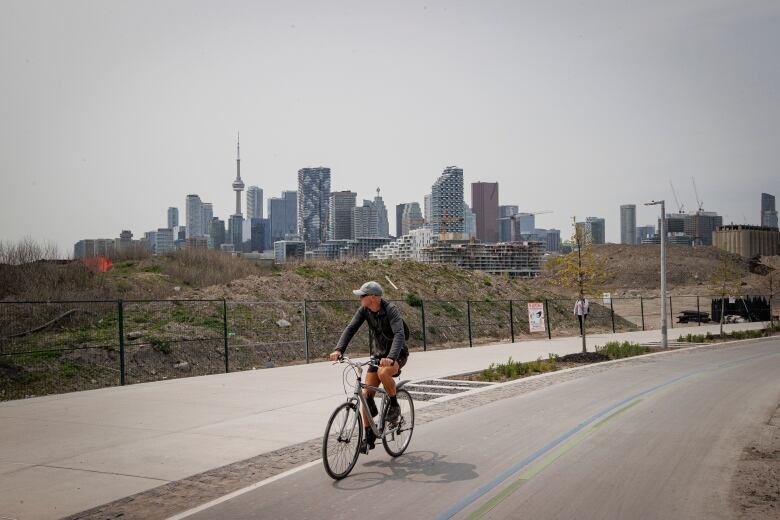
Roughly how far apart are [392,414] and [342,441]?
105 centimetres

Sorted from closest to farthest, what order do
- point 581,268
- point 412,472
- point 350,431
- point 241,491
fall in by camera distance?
point 241,491 → point 350,431 → point 412,472 → point 581,268

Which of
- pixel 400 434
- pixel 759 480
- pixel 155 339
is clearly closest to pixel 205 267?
pixel 155 339

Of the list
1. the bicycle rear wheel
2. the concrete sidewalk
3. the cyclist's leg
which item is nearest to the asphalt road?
the bicycle rear wheel

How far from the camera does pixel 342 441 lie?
769 centimetres

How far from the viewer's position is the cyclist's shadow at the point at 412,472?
7.61 m

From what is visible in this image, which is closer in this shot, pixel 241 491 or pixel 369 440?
pixel 241 491

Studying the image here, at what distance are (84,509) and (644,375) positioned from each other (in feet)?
50.2

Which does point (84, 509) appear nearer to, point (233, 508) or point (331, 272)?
point (233, 508)

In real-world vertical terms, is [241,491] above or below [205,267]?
below

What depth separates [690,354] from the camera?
1029 inches

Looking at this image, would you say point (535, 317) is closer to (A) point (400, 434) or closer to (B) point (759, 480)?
(A) point (400, 434)

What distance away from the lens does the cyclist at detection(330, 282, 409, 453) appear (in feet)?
26.9

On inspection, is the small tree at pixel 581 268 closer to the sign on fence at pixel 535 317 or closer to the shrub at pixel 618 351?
the shrub at pixel 618 351

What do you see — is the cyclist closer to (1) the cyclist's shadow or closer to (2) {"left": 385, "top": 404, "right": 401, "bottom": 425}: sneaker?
(2) {"left": 385, "top": 404, "right": 401, "bottom": 425}: sneaker
